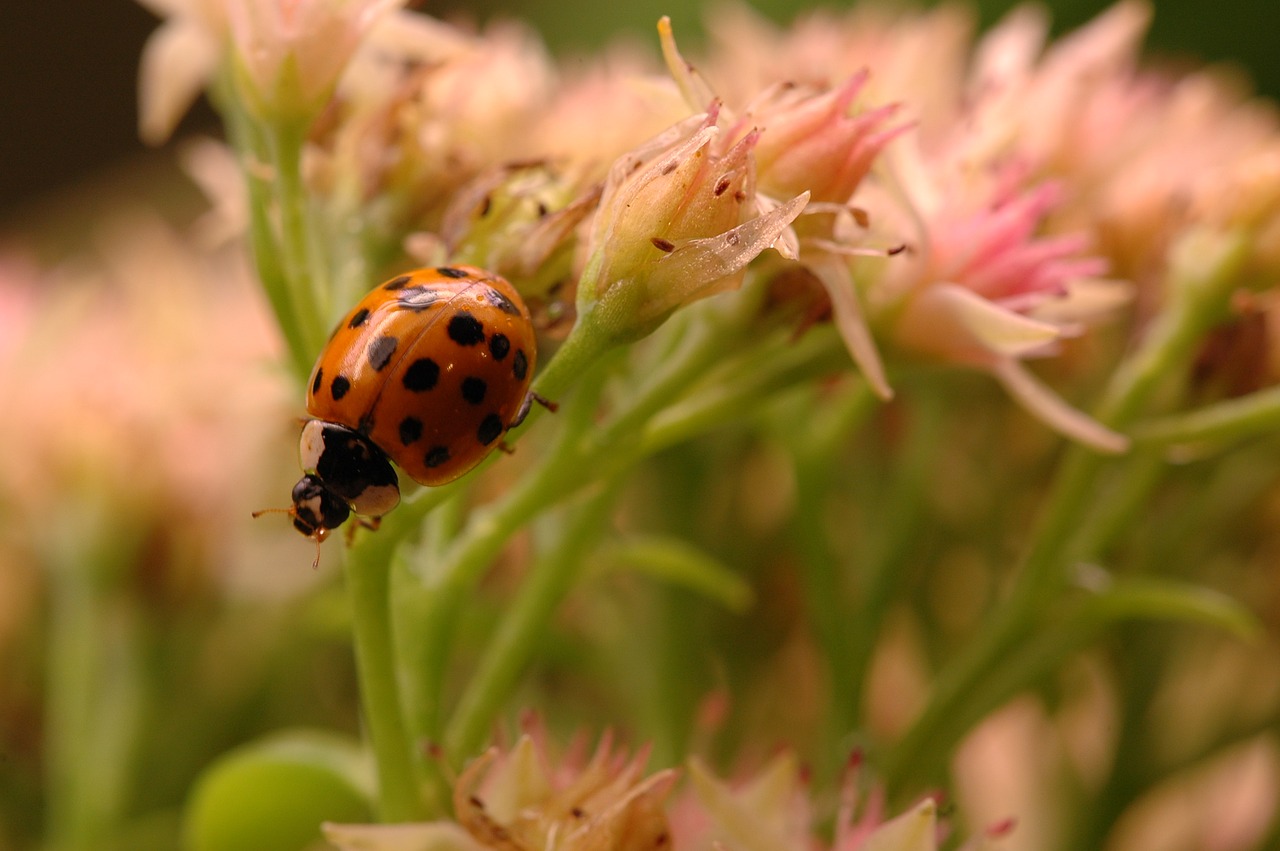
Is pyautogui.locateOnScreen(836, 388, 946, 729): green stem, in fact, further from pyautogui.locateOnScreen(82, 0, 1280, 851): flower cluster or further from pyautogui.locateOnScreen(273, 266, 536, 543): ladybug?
pyautogui.locateOnScreen(273, 266, 536, 543): ladybug

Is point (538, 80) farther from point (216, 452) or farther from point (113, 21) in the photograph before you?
point (113, 21)

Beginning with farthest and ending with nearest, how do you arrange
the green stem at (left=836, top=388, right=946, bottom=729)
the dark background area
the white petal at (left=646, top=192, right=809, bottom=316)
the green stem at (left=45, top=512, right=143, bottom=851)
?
the dark background area
the green stem at (left=45, top=512, right=143, bottom=851)
the green stem at (left=836, top=388, right=946, bottom=729)
the white petal at (left=646, top=192, right=809, bottom=316)

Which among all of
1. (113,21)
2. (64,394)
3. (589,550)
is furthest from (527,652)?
(113,21)

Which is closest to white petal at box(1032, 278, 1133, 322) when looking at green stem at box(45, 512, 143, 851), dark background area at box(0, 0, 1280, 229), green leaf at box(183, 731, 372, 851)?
green leaf at box(183, 731, 372, 851)

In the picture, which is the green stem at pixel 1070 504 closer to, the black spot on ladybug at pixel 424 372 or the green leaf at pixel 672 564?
the green leaf at pixel 672 564

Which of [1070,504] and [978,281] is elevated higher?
[978,281]

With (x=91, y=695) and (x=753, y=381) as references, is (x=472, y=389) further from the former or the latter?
(x=91, y=695)

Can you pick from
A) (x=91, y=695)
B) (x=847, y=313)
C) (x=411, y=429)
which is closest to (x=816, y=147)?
(x=847, y=313)

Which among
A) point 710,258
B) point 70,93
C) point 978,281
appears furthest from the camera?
point 70,93
